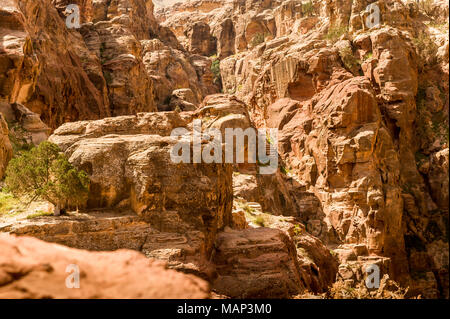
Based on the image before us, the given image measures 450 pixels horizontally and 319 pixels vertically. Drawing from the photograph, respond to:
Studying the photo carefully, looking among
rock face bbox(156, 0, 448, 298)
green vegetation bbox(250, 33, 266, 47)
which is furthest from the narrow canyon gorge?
green vegetation bbox(250, 33, 266, 47)

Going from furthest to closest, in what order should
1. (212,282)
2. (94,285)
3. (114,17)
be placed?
(114,17)
(212,282)
(94,285)

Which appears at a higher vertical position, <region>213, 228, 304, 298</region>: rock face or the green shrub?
the green shrub

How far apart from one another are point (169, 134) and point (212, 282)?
6570 mm

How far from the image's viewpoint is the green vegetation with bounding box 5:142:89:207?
13.0 metres

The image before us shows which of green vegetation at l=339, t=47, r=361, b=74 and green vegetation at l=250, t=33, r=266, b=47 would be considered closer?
green vegetation at l=339, t=47, r=361, b=74

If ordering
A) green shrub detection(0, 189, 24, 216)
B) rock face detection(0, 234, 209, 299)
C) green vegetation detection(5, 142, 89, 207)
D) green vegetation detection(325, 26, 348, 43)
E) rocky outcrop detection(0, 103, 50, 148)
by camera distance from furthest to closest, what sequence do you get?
green vegetation detection(325, 26, 348, 43) → rocky outcrop detection(0, 103, 50, 148) → green shrub detection(0, 189, 24, 216) → green vegetation detection(5, 142, 89, 207) → rock face detection(0, 234, 209, 299)

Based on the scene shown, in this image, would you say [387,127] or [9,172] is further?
[387,127]

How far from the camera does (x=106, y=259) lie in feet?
17.0

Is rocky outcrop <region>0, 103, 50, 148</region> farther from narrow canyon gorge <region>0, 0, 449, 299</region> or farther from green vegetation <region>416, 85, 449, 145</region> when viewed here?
green vegetation <region>416, 85, 449, 145</region>

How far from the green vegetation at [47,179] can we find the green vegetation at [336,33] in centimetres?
3606

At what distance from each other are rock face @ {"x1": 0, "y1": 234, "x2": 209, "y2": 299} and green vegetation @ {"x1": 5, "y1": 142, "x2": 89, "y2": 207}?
27.1ft

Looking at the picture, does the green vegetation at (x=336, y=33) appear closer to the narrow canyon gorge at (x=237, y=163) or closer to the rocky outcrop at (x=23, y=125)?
the narrow canyon gorge at (x=237, y=163)
